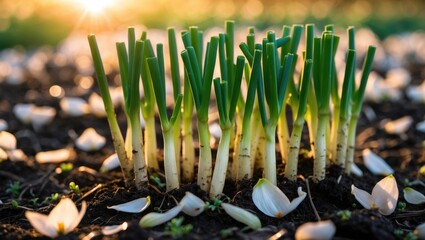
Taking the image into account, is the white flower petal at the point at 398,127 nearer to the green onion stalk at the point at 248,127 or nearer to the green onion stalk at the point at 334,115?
the green onion stalk at the point at 334,115

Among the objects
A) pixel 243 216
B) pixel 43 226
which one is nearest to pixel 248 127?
pixel 243 216

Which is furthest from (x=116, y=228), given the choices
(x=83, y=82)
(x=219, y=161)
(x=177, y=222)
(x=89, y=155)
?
(x=83, y=82)

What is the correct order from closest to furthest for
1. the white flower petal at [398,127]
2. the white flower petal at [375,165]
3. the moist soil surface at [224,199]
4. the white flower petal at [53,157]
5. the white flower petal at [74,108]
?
the moist soil surface at [224,199] → the white flower petal at [375,165] → the white flower petal at [53,157] → the white flower petal at [398,127] → the white flower petal at [74,108]

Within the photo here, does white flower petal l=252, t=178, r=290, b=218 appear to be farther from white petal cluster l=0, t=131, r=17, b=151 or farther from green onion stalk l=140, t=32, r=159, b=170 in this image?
white petal cluster l=0, t=131, r=17, b=151

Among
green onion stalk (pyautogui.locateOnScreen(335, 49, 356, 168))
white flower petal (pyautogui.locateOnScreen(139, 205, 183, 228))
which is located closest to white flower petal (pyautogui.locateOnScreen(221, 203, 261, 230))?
white flower petal (pyautogui.locateOnScreen(139, 205, 183, 228))

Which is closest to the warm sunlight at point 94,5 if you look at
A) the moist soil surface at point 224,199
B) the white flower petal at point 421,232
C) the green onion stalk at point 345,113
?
the moist soil surface at point 224,199

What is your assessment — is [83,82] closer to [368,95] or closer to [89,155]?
[89,155]

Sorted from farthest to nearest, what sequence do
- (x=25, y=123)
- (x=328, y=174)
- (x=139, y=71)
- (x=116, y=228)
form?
1. (x=25, y=123)
2. (x=328, y=174)
3. (x=139, y=71)
4. (x=116, y=228)
